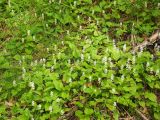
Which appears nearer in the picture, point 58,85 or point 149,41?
point 58,85

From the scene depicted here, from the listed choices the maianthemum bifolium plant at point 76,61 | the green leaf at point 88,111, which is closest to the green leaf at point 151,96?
the maianthemum bifolium plant at point 76,61

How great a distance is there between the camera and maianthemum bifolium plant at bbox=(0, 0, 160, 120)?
549 centimetres

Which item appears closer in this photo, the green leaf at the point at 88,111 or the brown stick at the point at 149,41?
the green leaf at the point at 88,111

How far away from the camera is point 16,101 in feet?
19.1

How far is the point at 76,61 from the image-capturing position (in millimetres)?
6160

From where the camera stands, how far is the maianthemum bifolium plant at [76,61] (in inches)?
216

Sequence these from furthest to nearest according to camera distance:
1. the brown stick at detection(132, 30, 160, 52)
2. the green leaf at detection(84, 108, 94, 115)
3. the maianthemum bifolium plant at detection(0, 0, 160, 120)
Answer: the brown stick at detection(132, 30, 160, 52)
the maianthemum bifolium plant at detection(0, 0, 160, 120)
the green leaf at detection(84, 108, 94, 115)

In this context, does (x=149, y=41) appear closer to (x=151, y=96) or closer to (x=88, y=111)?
(x=151, y=96)

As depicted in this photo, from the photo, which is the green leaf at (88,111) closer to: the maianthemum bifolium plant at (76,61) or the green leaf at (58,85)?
the maianthemum bifolium plant at (76,61)

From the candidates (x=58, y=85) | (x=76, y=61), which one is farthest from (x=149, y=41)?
(x=58, y=85)

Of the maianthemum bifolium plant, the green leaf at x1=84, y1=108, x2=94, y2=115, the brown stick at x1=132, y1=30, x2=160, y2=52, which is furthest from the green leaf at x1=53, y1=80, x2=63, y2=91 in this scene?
the brown stick at x1=132, y1=30, x2=160, y2=52

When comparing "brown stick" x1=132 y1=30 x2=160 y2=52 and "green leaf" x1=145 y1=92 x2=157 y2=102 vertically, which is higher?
"brown stick" x1=132 y1=30 x2=160 y2=52

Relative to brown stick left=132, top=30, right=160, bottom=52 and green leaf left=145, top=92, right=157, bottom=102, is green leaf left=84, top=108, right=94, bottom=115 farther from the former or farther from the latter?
brown stick left=132, top=30, right=160, bottom=52

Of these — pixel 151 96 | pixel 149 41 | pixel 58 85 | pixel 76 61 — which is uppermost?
pixel 149 41
